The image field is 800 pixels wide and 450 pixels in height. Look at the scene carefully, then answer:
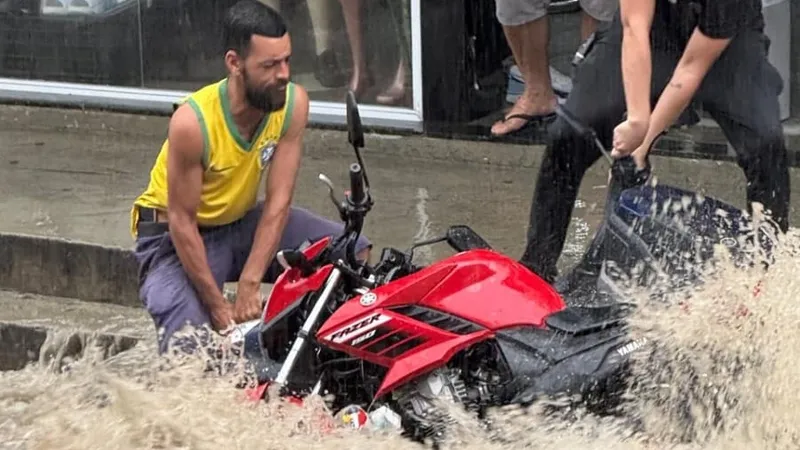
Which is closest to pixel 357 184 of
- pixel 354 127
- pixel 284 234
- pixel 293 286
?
pixel 354 127

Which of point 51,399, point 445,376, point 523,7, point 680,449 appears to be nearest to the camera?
point 680,449

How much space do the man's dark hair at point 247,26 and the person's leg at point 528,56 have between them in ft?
9.34

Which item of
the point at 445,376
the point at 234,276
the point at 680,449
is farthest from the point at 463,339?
the point at 234,276

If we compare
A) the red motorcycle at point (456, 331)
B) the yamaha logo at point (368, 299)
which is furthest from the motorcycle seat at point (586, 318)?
the yamaha logo at point (368, 299)

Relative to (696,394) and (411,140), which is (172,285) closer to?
(696,394)

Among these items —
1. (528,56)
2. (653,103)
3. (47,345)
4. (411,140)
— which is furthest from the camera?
(411,140)

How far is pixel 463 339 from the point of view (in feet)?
12.7

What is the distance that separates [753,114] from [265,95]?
1.61 metres

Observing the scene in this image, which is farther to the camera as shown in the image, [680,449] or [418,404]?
[418,404]

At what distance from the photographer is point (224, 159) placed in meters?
4.92

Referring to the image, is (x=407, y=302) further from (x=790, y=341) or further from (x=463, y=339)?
(x=790, y=341)

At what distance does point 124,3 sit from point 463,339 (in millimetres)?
5725

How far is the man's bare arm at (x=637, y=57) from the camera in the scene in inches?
187

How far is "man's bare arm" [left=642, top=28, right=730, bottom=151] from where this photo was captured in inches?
190
